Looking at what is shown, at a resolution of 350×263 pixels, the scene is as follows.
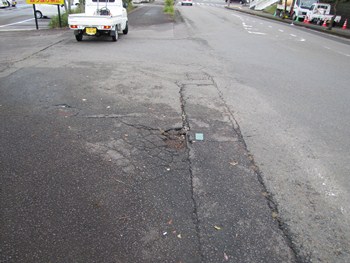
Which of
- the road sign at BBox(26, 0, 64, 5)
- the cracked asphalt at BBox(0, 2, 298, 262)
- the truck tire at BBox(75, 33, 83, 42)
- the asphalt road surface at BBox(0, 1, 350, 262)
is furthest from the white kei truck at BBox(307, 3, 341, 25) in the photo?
the cracked asphalt at BBox(0, 2, 298, 262)

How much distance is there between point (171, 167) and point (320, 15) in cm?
3086

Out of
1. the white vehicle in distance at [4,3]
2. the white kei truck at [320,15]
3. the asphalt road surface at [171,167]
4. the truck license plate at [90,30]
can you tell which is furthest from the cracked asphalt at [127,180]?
the white vehicle in distance at [4,3]

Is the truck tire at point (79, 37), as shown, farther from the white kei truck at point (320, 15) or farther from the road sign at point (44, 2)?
the white kei truck at point (320, 15)

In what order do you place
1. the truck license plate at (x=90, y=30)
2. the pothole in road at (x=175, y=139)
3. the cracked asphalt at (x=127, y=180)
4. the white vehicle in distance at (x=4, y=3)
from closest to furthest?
1. the cracked asphalt at (x=127, y=180)
2. the pothole in road at (x=175, y=139)
3. the truck license plate at (x=90, y=30)
4. the white vehicle in distance at (x=4, y=3)

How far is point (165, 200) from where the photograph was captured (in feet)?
10.5

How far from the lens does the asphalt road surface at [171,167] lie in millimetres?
2676

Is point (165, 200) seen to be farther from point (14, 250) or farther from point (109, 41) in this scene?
point (109, 41)

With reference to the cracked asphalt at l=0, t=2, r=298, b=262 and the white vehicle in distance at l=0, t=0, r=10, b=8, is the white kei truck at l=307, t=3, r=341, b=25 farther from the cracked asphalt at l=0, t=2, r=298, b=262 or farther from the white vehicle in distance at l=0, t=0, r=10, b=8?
the white vehicle in distance at l=0, t=0, r=10, b=8

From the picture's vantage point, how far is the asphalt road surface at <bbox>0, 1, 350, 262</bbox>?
268cm

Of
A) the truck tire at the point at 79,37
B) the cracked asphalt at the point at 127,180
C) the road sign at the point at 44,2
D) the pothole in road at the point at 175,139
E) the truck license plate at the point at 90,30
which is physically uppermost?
the road sign at the point at 44,2

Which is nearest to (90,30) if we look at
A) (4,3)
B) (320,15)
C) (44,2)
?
(44,2)

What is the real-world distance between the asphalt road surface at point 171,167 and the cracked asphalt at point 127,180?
0.05 feet

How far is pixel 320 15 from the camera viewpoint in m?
28.8

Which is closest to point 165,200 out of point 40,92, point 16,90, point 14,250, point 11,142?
point 14,250
